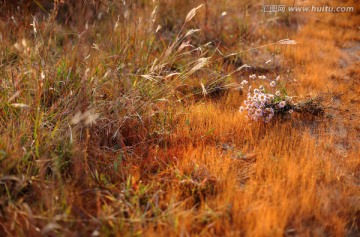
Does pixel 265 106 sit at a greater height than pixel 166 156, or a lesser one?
→ greater

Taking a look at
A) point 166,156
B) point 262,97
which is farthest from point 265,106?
point 166,156

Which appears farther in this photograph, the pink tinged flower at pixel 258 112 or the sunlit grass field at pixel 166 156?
the pink tinged flower at pixel 258 112

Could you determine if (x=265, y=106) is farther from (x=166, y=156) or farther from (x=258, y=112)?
(x=166, y=156)

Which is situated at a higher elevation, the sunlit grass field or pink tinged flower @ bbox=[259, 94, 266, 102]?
pink tinged flower @ bbox=[259, 94, 266, 102]

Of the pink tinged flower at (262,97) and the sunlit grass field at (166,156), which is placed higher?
the pink tinged flower at (262,97)

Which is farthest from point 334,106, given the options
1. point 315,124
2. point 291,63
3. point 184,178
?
point 184,178

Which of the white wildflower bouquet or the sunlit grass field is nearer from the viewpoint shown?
the sunlit grass field

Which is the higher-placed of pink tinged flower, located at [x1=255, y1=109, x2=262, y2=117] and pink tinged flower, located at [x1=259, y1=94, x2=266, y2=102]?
pink tinged flower, located at [x1=259, y1=94, x2=266, y2=102]

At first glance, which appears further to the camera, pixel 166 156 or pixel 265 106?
pixel 265 106

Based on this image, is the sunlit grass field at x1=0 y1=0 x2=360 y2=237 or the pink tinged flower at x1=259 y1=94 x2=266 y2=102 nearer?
the sunlit grass field at x1=0 y1=0 x2=360 y2=237

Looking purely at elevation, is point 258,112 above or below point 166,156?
above

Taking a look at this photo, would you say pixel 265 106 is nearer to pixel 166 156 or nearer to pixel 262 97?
pixel 262 97

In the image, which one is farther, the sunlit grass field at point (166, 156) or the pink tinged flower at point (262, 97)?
the pink tinged flower at point (262, 97)

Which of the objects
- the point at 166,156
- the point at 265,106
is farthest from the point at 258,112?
the point at 166,156
